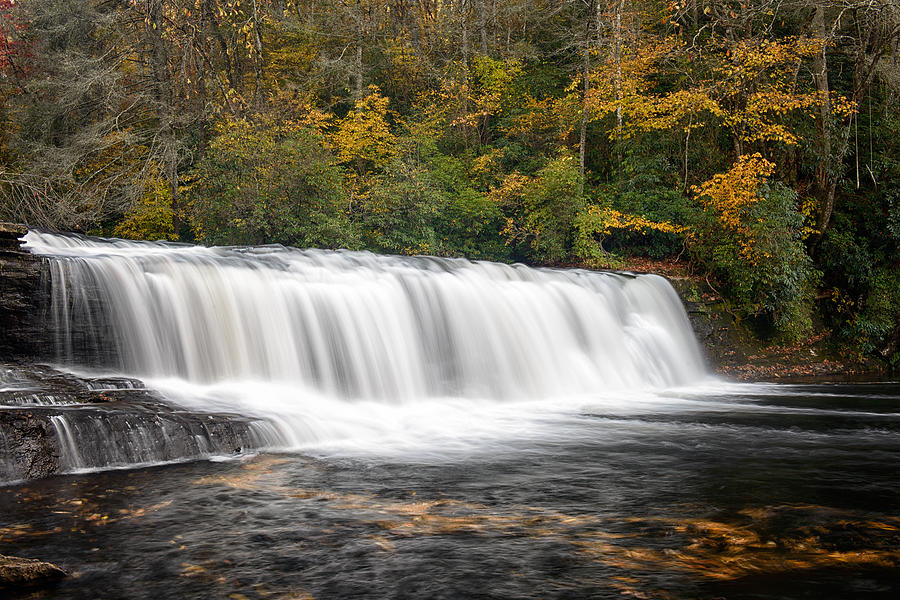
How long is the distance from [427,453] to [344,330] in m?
4.12

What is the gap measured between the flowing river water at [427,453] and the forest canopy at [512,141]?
5.04 metres

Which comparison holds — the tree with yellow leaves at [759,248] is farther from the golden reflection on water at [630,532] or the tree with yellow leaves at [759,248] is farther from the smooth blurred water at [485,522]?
the golden reflection on water at [630,532]

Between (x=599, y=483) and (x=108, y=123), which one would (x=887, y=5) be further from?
(x=108, y=123)

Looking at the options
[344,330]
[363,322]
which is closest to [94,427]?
[344,330]

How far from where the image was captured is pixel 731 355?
645 inches

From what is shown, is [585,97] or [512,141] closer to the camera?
[585,97]

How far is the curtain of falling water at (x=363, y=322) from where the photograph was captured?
9.05 meters

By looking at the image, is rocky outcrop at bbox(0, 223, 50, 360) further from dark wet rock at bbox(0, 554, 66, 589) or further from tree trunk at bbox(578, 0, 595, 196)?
tree trunk at bbox(578, 0, 595, 196)

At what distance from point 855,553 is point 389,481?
133 inches

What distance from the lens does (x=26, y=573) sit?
3.48m

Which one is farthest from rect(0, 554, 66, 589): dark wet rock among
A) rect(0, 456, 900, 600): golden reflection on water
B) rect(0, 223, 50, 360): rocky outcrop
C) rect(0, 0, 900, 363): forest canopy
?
rect(0, 0, 900, 363): forest canopy

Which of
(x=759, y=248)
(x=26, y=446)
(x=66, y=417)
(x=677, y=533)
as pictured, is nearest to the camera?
(x=677, y=533)

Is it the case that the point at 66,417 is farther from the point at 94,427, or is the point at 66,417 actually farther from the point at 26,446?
the point at 26,446

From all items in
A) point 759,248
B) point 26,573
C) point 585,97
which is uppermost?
point 585,97
